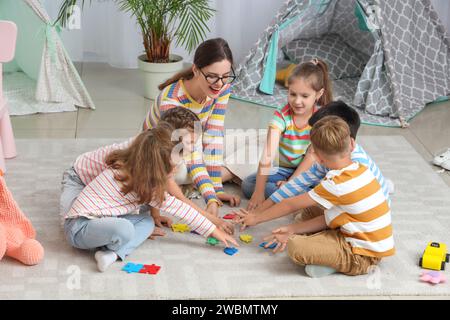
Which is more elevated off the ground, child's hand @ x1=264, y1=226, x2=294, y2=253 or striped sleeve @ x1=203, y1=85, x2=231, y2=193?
striped sleeve @ x1=203, y1=85, x2=231, y2=193

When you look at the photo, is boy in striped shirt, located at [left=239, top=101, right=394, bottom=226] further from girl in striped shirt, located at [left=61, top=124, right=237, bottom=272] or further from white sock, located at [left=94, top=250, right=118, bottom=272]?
white sock, located at [left=94, top=250, right=118, bottom=272]

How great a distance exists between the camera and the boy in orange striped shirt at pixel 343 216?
7.37 feet

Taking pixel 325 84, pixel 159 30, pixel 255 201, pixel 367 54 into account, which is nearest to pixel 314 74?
pixel 325 84

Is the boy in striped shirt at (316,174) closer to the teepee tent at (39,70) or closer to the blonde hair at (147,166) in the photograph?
the blonde hair at (147,166)

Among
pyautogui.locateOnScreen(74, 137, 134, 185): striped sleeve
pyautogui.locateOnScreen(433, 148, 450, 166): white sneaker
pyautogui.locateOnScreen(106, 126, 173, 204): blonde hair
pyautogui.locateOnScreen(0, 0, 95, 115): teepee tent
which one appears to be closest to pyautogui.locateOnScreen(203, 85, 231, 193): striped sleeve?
pyautogui.locateOnScreen(74, 137, 134, 185): striped sleeve

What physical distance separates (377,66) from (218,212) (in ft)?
4.75

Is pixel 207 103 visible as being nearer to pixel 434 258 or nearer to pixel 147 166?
pixel 147 166

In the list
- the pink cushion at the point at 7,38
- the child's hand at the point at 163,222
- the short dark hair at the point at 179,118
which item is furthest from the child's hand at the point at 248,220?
the pink cushion at the point at 7,38

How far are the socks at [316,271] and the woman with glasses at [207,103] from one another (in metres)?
0.48

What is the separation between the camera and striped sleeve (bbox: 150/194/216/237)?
7.88ft

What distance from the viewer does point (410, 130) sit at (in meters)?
3.61

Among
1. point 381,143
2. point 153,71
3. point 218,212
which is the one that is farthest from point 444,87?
point 218,212

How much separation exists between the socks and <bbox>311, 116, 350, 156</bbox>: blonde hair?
351 millimetres

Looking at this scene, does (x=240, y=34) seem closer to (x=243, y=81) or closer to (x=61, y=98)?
(x=243, y=81)
